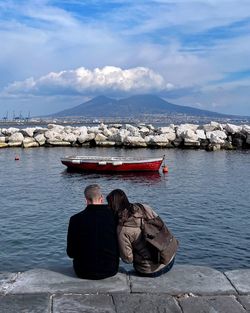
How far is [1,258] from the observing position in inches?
585

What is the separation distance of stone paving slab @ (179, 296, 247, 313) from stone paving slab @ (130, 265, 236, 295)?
170mm

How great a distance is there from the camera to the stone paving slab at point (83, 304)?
5723 mm

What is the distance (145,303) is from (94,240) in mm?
1218

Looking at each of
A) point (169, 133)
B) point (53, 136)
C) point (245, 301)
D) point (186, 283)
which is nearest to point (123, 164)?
point (169, 133)

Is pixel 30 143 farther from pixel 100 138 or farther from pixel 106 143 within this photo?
pixel 106 143

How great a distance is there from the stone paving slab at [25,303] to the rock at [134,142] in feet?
175

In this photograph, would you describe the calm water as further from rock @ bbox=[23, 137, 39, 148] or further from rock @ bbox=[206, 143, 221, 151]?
rock @ bbox=[23, 137, 39, 148]

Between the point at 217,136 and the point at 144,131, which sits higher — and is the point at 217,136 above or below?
below

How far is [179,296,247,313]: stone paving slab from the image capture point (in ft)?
18.8

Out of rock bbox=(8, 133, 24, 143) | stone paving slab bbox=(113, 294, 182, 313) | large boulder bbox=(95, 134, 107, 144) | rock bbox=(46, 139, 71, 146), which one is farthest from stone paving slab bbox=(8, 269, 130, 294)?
rock bbox=(8, 133, 24, 143)

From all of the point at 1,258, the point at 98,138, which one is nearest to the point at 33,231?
the point at 1,258

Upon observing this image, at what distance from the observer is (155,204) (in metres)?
25.6

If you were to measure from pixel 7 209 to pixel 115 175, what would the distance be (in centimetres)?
1494

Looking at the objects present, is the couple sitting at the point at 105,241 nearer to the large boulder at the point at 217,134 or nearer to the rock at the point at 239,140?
the large boulder at the point at 217,134
